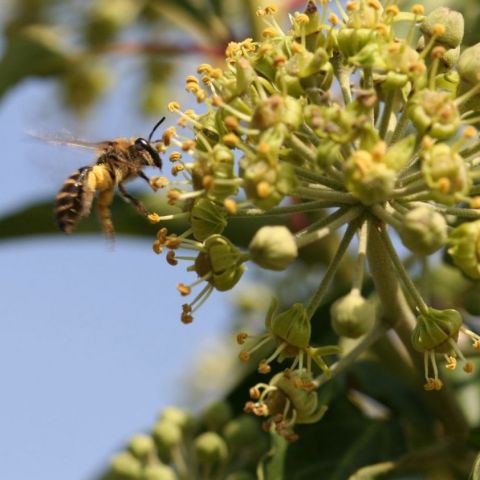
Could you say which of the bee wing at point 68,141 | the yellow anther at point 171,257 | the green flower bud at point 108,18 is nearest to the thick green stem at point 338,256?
the yellow anther at point 171,257

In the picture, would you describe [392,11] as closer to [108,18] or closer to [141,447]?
[141,447]

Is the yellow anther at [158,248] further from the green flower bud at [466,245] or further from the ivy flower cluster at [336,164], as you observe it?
the green flower bud at [466,245]

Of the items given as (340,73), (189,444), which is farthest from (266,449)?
(340,73)

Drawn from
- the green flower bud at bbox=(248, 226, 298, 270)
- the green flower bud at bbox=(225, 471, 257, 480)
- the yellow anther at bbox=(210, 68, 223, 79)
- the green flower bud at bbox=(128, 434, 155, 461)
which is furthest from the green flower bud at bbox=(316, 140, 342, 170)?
the green flower bud at bbox=(128, 434, 155, 461)

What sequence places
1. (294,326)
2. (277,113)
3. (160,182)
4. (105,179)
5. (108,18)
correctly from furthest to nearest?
1. (108,18)
2. (105,179)
3. (160,182)
4. (294,326)
5. (277,113)

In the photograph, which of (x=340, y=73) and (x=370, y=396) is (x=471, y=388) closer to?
(x=370, y=396)

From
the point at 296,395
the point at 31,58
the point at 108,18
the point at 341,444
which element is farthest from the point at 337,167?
the point at 108,18
